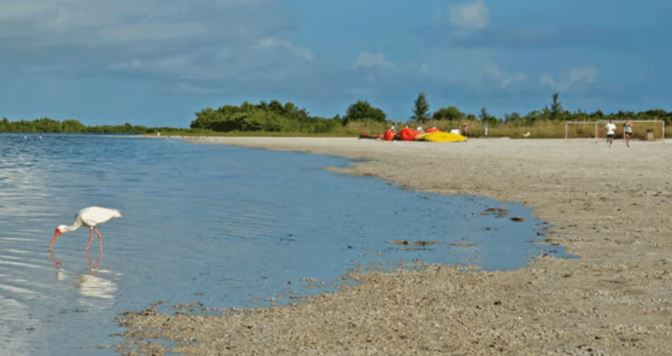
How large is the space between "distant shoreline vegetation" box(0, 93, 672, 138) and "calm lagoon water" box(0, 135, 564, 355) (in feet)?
195

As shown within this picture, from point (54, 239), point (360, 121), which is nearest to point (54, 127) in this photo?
point (360, 121)

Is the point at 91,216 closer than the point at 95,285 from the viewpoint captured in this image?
No

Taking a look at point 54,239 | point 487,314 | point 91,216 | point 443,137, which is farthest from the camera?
point 443,137

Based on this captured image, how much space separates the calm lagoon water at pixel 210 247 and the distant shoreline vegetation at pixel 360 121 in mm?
59586

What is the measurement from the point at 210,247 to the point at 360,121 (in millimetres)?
103176

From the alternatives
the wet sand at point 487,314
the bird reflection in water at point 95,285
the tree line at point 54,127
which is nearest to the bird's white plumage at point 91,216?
the bird reflection in water at point 95,285

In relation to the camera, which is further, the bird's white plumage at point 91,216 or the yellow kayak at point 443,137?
the yellow kayak at point 443,137

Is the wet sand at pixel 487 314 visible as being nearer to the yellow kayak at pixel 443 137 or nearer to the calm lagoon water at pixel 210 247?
the calm lagoon water at pixel 210 247

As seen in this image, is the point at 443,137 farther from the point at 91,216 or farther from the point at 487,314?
the point at 487,314

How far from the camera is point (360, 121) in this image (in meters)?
117

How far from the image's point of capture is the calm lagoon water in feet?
30.9

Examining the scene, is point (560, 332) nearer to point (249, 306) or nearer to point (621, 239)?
point (249, 306)

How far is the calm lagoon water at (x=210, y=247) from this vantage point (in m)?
9.43

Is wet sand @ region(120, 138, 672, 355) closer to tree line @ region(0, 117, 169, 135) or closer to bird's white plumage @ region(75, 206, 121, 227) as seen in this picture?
bird's white plumage @ region(75, 206, 121, 227)
